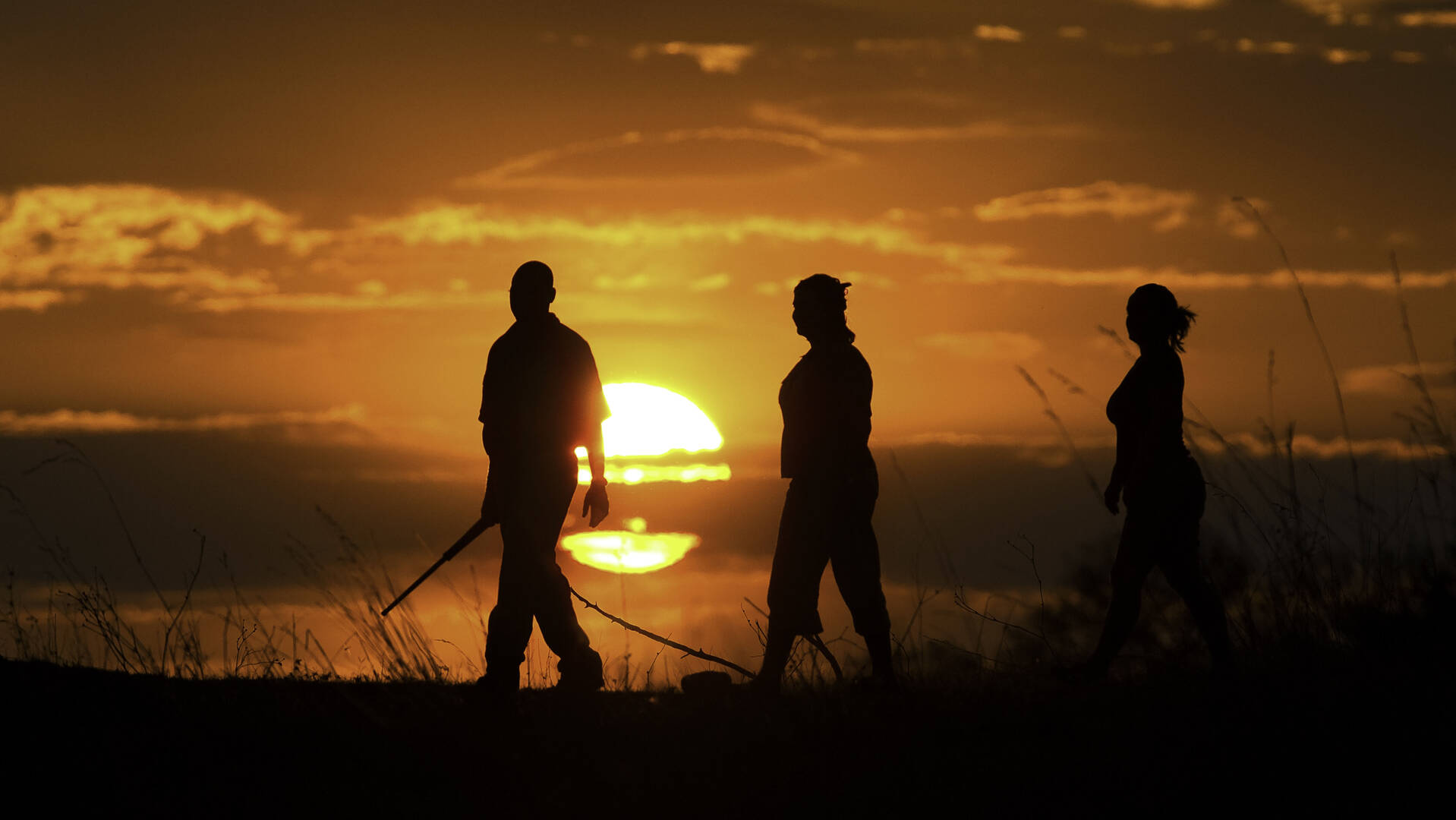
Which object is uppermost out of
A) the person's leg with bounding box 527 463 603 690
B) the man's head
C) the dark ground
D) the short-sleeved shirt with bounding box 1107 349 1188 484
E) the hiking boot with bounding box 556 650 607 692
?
the man's head

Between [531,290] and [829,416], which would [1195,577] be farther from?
[531,290]

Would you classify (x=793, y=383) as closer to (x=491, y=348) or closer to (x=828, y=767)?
(x=491, y=348)

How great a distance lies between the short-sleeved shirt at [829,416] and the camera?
7371mm

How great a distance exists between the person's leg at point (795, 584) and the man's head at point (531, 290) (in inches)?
69.0

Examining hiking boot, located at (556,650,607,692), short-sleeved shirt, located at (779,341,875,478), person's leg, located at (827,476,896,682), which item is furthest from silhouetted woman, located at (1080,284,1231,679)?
hiking boot, located at (556,650,607,692)

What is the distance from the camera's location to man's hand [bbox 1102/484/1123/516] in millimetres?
7570

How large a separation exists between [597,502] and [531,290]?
48.7 inches

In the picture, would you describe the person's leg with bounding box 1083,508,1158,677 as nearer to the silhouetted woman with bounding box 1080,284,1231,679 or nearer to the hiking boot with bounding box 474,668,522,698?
the silhouetted woman with bounding box 1080,284,1231,679

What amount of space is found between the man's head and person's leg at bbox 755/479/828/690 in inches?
69.0

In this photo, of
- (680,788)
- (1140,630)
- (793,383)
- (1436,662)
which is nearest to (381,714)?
(680,788)

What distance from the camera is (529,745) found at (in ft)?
19.8

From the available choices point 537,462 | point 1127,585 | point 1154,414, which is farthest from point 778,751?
point 1154,414

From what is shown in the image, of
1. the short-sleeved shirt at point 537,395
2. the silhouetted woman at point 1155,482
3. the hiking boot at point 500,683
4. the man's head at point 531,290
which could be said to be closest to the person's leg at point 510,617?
the hiking boot at point 500,683

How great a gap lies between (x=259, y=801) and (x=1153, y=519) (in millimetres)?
4802
